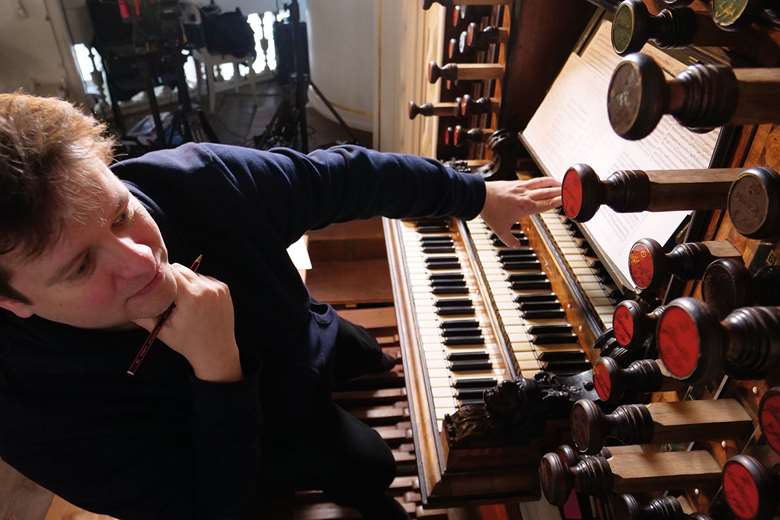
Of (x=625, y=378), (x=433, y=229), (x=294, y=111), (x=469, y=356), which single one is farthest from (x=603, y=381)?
(x=294, y=111)

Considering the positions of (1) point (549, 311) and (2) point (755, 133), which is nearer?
(2) point (755, 133)

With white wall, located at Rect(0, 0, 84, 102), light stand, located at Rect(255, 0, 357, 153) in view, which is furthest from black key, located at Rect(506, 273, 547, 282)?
white wall, located at Rect(0, 0, 84, 102)

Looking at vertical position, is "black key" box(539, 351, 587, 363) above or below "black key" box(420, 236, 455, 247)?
above

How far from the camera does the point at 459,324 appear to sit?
1.44 meters

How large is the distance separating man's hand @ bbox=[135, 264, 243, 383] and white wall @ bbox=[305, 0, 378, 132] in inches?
120

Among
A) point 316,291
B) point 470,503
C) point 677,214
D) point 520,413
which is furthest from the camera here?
point 316,291

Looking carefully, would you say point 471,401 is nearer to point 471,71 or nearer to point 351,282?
point 471,71

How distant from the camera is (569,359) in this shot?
1.26 m

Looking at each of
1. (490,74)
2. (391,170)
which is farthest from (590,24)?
(391,170)

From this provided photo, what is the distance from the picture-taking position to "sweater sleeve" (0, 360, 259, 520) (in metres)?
0.95

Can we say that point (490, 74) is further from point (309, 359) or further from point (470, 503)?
point (470, 503)

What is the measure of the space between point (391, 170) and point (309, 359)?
0.50 metres

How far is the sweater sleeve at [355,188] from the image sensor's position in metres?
1.22

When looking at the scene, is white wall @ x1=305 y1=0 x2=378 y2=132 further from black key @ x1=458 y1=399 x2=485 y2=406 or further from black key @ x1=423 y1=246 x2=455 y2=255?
black key @ x1=458 y1=399 x2=485 y2=406
